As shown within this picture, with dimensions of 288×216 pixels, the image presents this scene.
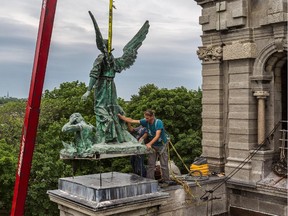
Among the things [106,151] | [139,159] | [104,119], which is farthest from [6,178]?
[106,151]

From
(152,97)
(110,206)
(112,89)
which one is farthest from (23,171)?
(152,97)

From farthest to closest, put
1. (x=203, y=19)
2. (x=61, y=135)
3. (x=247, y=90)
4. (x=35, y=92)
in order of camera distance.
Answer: (x=61, y=135) < (x=203, y=19) < (x=247, y=90) < (x=35, y=92)

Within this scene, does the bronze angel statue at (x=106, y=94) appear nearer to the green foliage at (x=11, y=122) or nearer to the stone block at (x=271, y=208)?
the stone block at (x=271, y=208)

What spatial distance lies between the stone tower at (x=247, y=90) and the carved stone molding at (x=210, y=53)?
4cm

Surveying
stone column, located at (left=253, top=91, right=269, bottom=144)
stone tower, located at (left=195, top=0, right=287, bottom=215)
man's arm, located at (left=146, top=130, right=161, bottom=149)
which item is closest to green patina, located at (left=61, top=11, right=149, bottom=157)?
man's arm, located at (left=146, top=130, right=161, bottom=149)

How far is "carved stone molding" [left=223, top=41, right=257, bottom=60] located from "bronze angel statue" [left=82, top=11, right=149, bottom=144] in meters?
4.16

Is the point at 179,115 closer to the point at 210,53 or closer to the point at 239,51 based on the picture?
the point at 210,53

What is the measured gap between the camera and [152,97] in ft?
107

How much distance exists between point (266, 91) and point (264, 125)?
1.11 metres

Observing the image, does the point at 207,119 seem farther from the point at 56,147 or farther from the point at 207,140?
the point at 56,147

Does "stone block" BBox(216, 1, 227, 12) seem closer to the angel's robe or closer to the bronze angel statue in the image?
the bronze angel statue

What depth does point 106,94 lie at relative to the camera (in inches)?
420

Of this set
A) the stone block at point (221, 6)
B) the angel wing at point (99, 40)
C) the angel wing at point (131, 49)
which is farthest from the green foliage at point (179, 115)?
the angel wing at point (99, 40)

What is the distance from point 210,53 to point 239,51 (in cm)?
131
